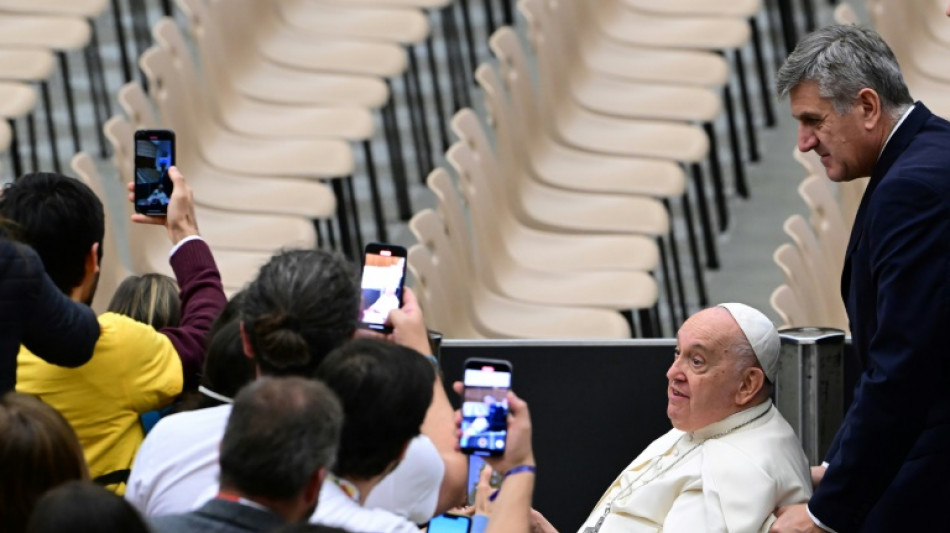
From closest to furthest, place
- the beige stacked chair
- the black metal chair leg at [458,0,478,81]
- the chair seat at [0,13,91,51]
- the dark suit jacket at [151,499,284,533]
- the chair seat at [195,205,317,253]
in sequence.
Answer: the dark suit jacket at [151,499,284,533] → the beige stacked chair → the chair seat at [195,205,317,253] → the chair seat at [0,13,91,51] → the black metal chair leg at [458,0,478,81]

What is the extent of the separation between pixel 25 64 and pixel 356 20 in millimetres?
1295

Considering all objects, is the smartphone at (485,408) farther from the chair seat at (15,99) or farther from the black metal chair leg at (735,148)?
the black metal chair leg at (735,148)

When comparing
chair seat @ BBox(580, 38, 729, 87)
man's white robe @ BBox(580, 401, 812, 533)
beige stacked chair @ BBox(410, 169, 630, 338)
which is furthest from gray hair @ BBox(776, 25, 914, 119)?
chair seat @ BBox(580, 38, 729, 87)

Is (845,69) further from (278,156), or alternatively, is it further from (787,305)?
(278,156)

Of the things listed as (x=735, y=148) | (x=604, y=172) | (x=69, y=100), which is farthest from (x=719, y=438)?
(x=69, y=100)

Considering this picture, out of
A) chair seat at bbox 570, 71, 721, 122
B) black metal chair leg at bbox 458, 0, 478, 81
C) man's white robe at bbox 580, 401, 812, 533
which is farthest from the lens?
black metal chair leg at bbox 458, 0, 478, 81

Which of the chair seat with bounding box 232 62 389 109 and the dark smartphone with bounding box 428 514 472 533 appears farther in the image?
the chair seat with bounding box 232 62 389 109

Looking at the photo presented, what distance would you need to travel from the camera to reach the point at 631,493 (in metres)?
3.35

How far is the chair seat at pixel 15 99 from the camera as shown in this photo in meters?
6.22

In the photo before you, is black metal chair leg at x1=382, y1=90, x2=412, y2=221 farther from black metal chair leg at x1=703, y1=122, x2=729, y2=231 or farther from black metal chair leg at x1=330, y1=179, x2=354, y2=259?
black metal chair leg at x1=703, y1=122, x2=729, y2=231

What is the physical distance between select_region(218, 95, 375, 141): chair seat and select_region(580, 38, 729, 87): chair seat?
1033 millimetres

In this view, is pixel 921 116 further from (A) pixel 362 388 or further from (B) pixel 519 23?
(B) pixel 519 23

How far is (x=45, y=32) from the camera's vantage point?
266 inches

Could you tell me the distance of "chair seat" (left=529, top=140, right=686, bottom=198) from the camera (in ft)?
20.2
